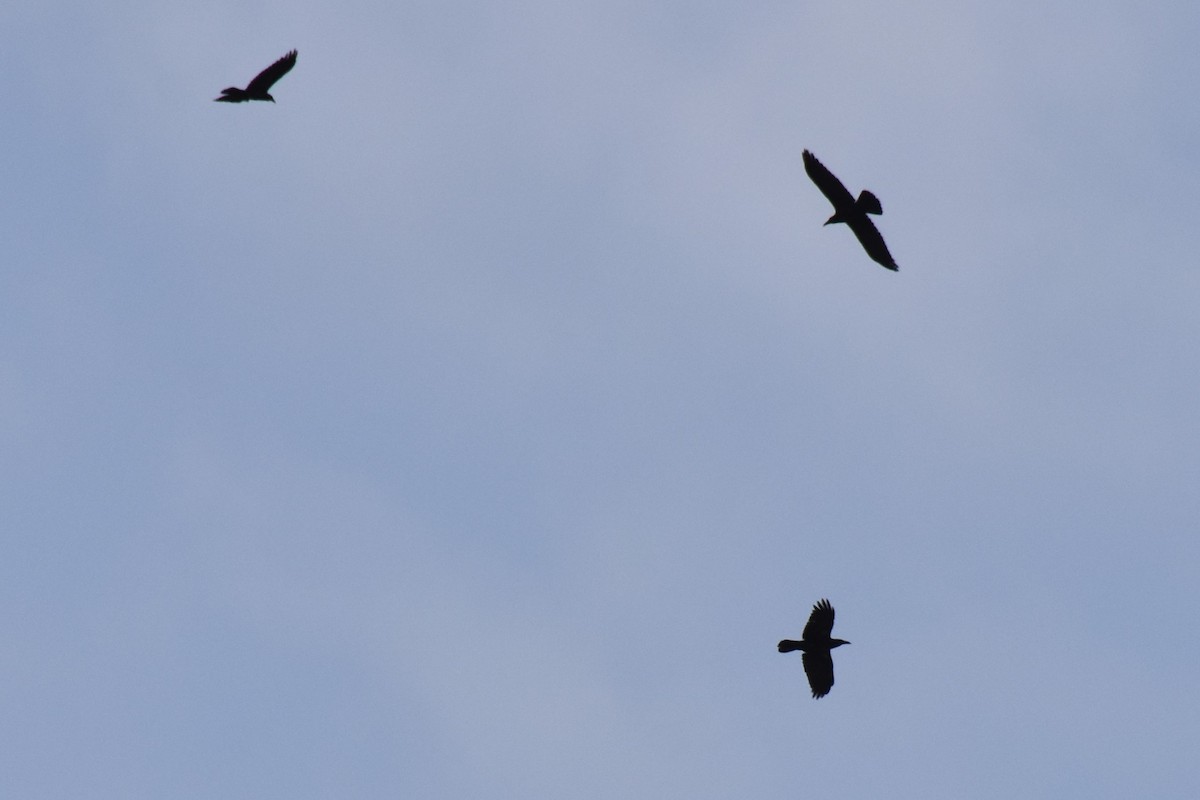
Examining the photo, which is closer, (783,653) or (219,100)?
(219,100)

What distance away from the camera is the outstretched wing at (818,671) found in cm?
3111

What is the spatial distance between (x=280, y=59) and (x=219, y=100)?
1686 mm

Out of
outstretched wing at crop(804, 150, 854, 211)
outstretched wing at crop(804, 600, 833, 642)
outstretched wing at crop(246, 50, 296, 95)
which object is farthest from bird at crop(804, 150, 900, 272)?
outstretched wing at crop(246, 50, 296, 95)

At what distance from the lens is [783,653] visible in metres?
31.0

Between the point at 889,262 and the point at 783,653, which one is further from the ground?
the point at 889,262

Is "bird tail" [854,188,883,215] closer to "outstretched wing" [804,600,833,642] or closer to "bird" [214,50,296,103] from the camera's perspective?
"outstretched wing" [804,600,833,642]

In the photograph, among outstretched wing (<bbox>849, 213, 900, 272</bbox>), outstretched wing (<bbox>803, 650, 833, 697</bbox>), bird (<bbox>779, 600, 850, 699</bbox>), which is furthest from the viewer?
outstretched wing (<bbox>803, 650, 833, 697</bbox>)

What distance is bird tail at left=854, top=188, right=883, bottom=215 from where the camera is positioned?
28.2 meters

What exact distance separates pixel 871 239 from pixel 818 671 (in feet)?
27.6

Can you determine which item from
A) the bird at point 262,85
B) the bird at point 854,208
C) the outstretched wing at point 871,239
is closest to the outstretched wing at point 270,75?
the bird at point 262,85

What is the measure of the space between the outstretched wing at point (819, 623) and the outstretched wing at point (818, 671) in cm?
38

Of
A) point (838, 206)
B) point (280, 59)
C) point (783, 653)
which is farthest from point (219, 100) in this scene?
point (783, 653)

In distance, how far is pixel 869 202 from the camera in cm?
2825

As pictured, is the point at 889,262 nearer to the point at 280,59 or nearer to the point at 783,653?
the point at 783,653
